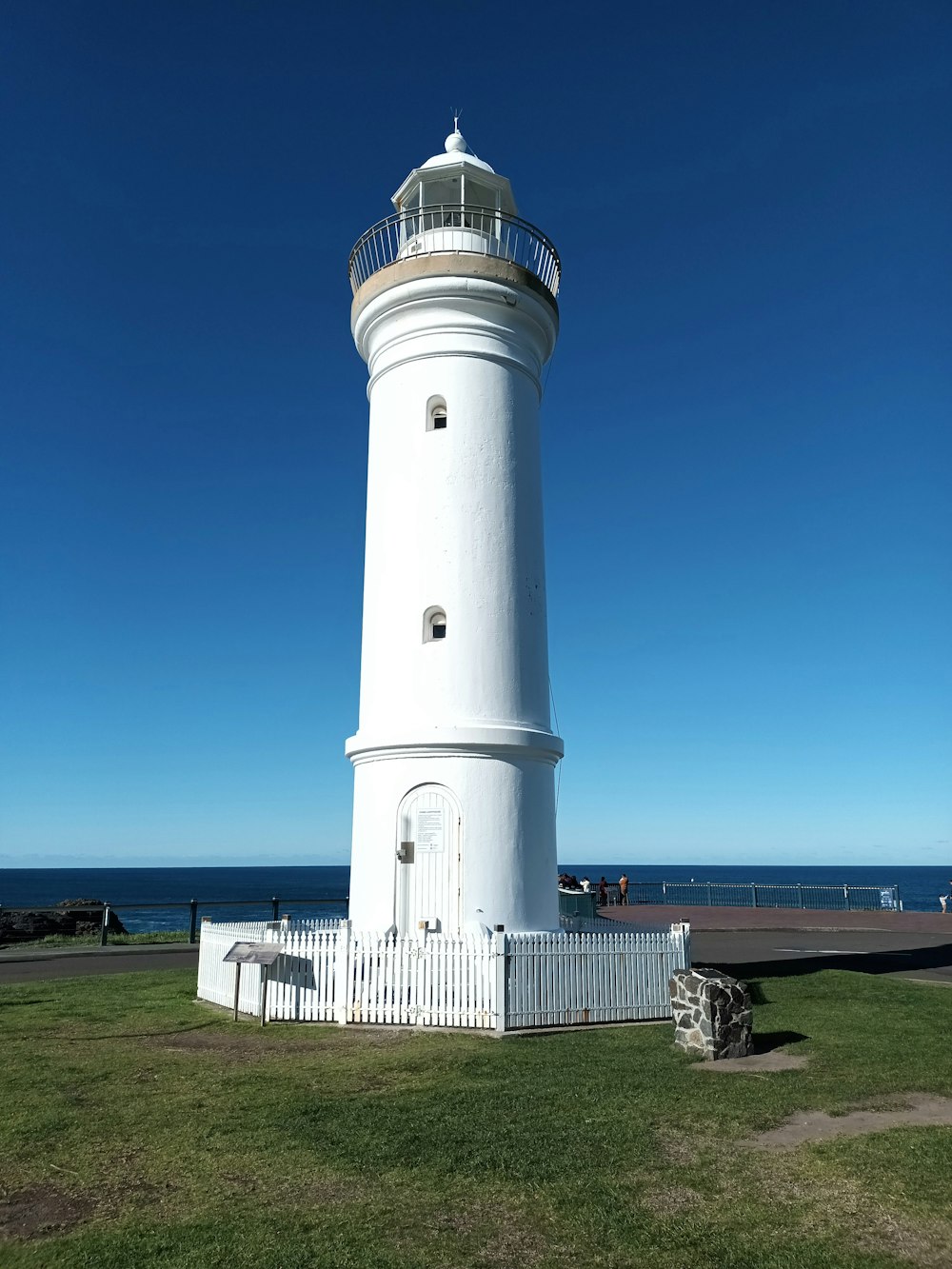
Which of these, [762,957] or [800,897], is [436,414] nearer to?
[762,957]

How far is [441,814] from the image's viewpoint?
47.4 feet

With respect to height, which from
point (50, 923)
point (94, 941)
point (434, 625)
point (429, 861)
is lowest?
point (94, 941)

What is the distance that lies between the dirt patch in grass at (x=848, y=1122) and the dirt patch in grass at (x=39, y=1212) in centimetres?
487

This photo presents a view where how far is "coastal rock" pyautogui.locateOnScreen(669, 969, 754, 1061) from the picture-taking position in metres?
10.5

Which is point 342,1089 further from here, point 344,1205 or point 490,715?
point 490,715

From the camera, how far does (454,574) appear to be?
1547cm

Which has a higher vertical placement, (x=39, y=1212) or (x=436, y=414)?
(x=436, y=414)

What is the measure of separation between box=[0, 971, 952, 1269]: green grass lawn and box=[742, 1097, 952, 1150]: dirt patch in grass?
0.19 m

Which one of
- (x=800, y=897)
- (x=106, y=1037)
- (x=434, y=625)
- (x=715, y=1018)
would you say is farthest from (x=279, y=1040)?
(x=800, y=897)

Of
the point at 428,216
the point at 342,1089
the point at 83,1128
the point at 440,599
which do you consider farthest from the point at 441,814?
the point at 428,216

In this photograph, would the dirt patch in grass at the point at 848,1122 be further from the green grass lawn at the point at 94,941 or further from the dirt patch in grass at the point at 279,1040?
the green grass lawn at the point at 94,941

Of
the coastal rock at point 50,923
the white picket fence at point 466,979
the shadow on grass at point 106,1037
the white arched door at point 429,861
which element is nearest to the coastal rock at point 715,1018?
the white picket fence at point 466,979

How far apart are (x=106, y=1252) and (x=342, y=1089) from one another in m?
3.99

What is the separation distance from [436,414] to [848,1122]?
39.9ft
